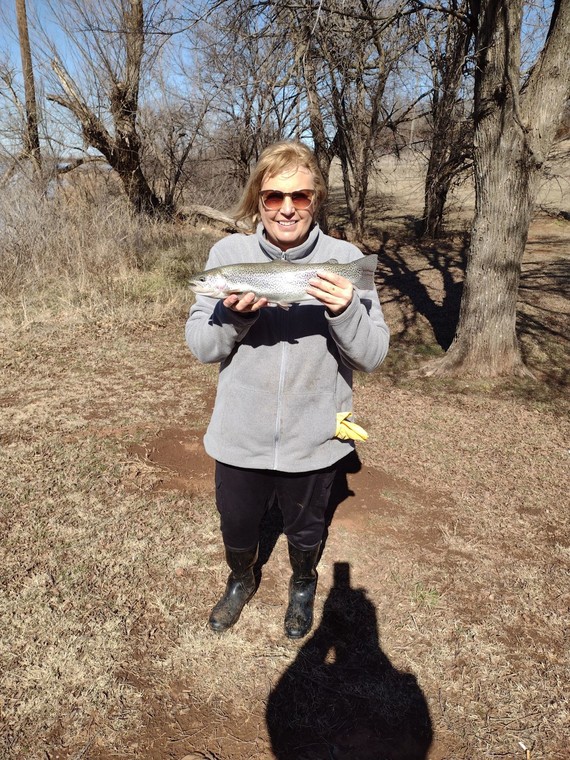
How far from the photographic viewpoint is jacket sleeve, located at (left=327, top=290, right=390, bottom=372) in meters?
1.92

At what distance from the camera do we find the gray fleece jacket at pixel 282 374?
2.14 m

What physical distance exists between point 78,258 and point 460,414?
7.11 metres

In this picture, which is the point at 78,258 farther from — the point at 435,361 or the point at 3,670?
the point at 3,670

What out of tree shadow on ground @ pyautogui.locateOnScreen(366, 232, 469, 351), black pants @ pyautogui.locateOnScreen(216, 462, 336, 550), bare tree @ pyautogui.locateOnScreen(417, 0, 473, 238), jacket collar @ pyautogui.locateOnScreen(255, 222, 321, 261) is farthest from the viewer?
bare tree @ pyautogui.locateOnScreen(417, 0, 473, 238)

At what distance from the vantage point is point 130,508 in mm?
3555

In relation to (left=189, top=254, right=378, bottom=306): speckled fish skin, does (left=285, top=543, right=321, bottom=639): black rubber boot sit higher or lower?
lower

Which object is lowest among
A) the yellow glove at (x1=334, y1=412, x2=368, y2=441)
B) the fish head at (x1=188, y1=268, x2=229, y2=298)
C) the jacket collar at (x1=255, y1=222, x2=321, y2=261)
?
the yellow glove at (x1=334, y1=412, x2=368, y2=441)

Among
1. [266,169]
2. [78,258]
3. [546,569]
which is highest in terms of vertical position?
[266,169]

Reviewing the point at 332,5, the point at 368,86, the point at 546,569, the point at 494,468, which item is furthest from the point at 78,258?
the point at 368,86

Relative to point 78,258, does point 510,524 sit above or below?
below

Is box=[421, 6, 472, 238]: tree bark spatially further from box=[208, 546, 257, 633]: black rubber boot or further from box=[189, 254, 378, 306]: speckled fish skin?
box=[208, 546, 257, 633]: black rubber boot

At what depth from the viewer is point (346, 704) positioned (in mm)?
2305

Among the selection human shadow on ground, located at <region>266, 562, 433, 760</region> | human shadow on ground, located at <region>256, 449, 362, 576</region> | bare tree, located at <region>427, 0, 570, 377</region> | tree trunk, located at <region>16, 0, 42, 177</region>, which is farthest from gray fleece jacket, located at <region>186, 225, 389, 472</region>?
tree trunk, located at <region>16, 0, 42, 177</region>

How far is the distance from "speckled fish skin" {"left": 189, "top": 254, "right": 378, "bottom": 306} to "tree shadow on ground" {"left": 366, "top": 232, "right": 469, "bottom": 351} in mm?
5107
